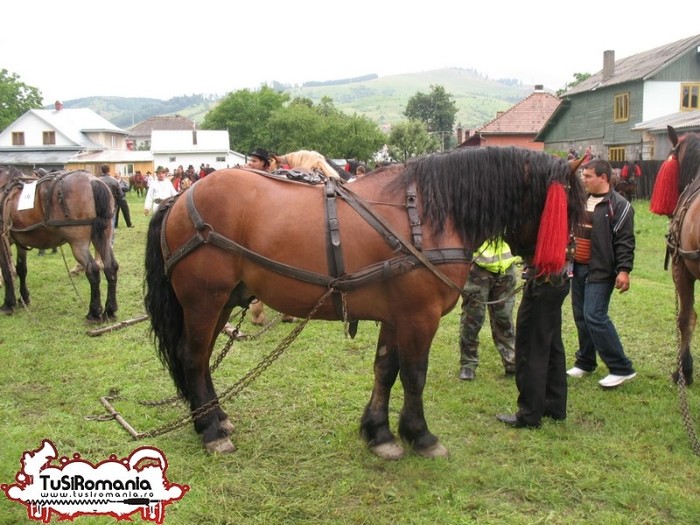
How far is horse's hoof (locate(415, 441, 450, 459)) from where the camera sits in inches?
159

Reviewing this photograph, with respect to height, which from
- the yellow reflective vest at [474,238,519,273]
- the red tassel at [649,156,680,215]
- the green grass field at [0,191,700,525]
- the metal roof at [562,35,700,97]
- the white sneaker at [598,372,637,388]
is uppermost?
the metal roof at [562,35,700,97]

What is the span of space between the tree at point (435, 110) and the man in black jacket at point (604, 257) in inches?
3156

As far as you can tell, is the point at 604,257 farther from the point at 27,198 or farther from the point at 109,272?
the point at 27,198

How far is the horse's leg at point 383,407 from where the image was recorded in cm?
411

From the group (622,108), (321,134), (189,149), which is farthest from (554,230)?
(189,149)

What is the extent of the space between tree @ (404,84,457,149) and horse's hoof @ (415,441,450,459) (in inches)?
3222

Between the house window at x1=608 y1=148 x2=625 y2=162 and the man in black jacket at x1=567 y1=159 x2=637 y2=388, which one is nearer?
the man in black jacket at x1=567 y1=159 x2=637 y2=388

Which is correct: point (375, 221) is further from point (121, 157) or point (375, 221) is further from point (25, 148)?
point (25, 148)

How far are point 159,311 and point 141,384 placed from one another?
141 cm

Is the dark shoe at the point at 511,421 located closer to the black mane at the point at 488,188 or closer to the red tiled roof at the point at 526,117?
the black mane at the point at 488,188

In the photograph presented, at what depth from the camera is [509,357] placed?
5711 millimetres

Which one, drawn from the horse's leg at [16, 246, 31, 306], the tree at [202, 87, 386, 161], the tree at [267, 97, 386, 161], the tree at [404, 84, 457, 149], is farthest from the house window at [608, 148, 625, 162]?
the tree at [404, 84, 457, 149]

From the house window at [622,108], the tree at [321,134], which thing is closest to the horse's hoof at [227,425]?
the house window at [622,108]

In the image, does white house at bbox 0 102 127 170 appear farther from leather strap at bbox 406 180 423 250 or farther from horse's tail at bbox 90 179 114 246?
leather strap at bbox 406 180 423 250
